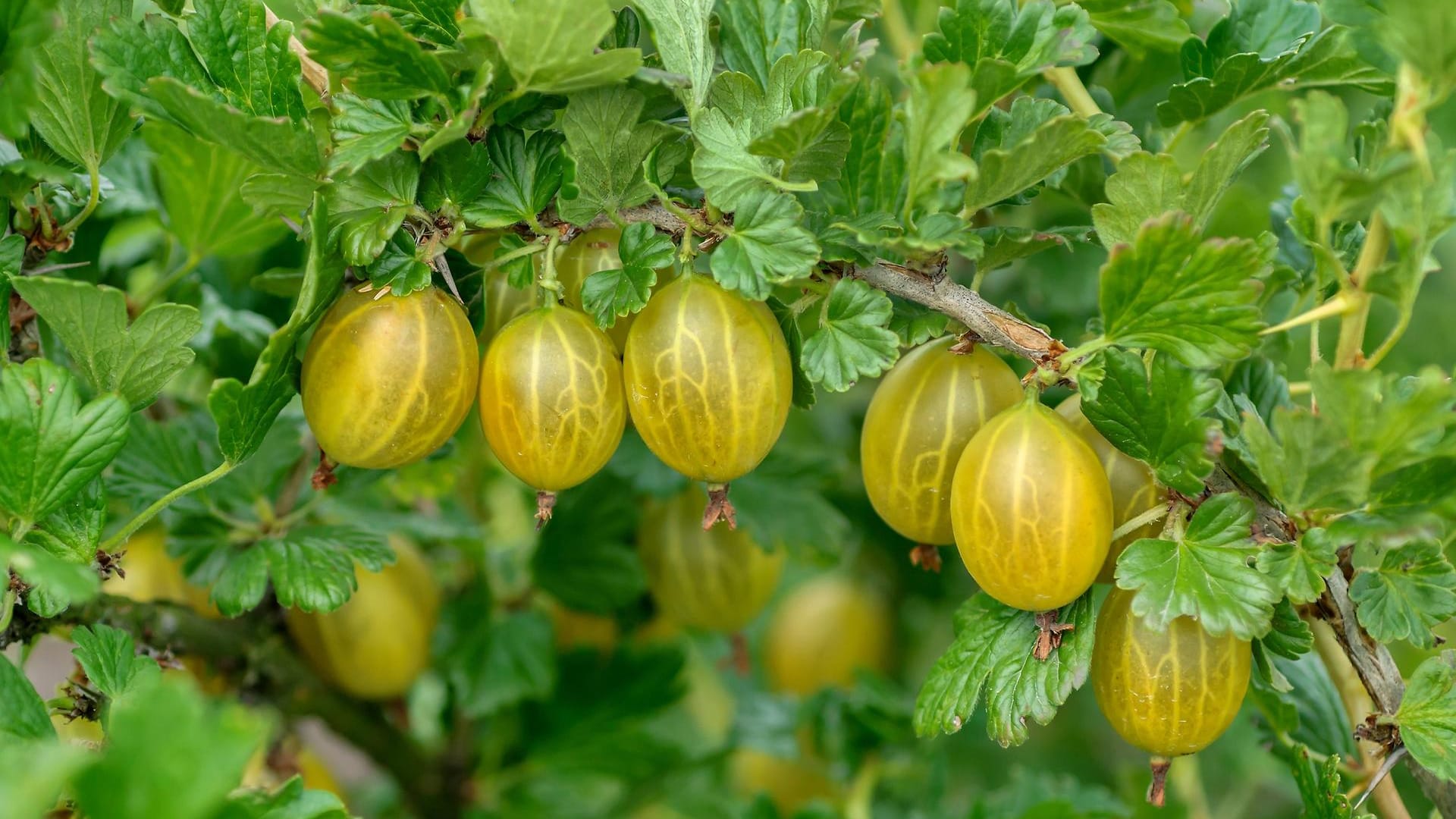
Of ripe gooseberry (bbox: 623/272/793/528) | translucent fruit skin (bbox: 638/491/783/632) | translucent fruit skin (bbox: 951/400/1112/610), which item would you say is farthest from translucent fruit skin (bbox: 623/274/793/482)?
translucent fruit skin (bbox: 638/491/783/632)

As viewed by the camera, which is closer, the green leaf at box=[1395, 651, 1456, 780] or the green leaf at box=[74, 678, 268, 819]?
the green leaf at box=[74, 678, 268, 819]

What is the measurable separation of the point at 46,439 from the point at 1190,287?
54 centimetres

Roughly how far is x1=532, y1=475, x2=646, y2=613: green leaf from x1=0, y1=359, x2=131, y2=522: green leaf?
1.68 ft

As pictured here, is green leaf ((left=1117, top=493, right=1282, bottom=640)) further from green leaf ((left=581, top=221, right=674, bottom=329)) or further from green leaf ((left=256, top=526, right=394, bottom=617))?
green leaf ((left=256, top=526, right=394, bottom=617))

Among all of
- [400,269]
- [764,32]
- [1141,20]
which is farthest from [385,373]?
[1141,20]

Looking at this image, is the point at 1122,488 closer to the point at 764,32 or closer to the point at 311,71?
the point at 764,32

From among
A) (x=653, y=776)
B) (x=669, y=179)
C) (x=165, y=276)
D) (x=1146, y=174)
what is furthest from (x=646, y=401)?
(x=653, y=776)

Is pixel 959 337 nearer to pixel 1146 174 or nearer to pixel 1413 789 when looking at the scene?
pixel 1146 174

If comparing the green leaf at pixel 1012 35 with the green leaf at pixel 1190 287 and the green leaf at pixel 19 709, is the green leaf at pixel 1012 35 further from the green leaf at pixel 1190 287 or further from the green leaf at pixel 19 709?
the green leaf at pixel 19 709

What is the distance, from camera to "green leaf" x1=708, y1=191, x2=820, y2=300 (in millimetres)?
559

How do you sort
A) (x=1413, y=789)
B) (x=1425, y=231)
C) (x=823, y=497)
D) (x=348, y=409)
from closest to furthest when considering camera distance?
(x=1425, y=231)
(x=348, y=409)
(x=1413, y=789)
(x=823, y=497)

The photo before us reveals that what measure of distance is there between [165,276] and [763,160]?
0.55 m

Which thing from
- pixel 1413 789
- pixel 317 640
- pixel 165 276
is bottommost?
pixel 1413 789

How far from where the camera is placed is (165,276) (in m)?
0.90
